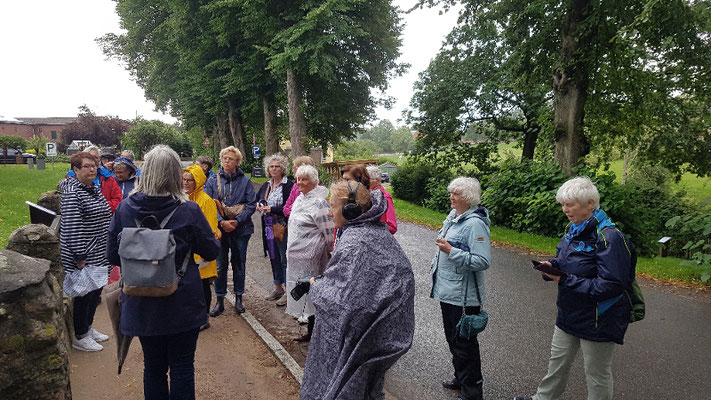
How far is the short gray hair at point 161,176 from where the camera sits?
2.79 m

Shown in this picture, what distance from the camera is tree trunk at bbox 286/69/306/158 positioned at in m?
19.8

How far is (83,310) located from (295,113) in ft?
54.5

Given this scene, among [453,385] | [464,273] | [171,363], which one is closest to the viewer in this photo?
[171,363]

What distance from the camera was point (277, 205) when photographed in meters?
6.01

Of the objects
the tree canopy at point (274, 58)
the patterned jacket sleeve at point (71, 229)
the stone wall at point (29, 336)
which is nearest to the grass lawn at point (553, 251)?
the tree canopy at point (274, 58)

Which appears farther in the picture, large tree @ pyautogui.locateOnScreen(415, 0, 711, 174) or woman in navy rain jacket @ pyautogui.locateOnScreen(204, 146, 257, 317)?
large tree @ pyautogui.locateOnScreen(415, 0, 711, 174)

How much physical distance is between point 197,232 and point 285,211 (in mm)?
2969

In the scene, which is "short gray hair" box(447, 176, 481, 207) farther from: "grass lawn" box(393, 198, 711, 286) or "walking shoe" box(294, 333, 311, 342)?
"grass lawn" box(393, 198, 711, 286)

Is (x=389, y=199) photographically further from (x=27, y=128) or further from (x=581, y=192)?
(x=27, y=128)

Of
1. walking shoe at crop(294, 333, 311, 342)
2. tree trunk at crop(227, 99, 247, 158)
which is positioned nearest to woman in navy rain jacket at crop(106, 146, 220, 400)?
walking shoe at crop(294, 333, 311, 342)

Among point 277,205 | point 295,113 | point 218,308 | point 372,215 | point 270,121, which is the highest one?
point 295,113

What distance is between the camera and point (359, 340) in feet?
8.11

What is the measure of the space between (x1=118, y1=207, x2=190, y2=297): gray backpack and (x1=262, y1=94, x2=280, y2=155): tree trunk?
2252 cm

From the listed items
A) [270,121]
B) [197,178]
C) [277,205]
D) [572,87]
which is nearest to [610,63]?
[572,87]
